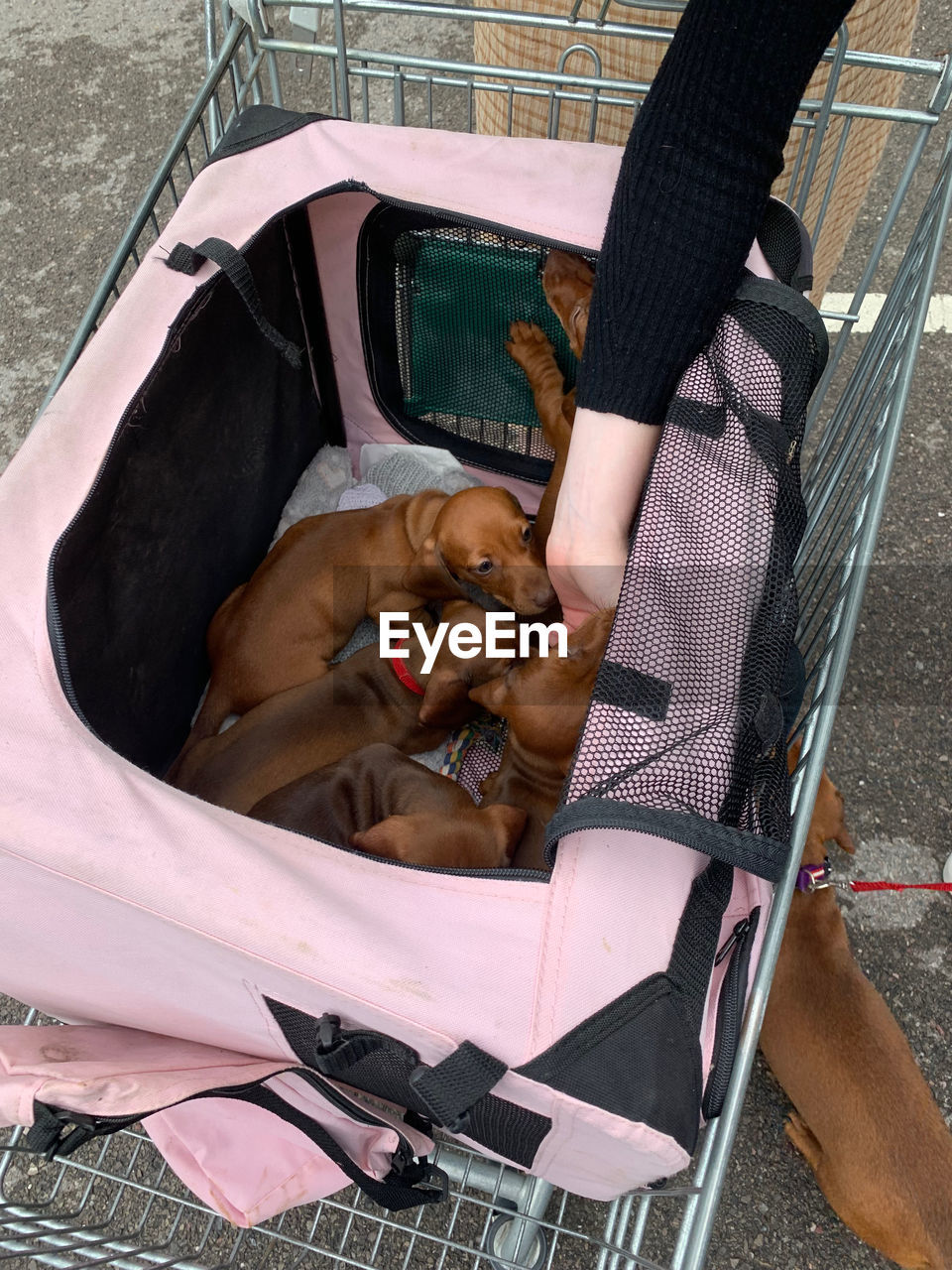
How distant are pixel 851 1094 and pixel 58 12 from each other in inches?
190

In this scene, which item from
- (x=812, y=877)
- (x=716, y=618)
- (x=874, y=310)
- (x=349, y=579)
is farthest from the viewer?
(x=874, y=310)

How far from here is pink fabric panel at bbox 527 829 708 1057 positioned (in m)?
1.08

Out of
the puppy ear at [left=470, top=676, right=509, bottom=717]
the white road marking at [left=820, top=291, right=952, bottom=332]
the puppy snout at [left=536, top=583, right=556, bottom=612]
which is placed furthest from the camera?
the white road marking at [left=820, top=291, right=952, bottom=332]

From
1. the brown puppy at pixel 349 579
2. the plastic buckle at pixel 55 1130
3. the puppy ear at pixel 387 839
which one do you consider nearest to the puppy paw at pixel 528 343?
the brown puppy at pixel 349 579

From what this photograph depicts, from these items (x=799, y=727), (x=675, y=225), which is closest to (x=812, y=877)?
(x=799, y=727)

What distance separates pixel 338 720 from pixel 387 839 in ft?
1.40

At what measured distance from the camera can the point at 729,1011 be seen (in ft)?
3.91

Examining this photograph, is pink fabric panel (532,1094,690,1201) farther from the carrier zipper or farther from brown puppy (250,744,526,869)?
brown puppy (250,744,526,869)

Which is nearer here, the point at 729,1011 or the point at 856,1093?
the point at 729,1011

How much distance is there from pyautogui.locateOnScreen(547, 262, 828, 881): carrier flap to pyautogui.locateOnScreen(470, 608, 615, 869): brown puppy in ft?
1.12

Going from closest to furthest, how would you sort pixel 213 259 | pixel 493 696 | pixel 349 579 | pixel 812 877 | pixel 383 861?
pixel 383 861 < pixel 213 259 < pixel 812 877 < pixel 493 696 < pixel 349 579

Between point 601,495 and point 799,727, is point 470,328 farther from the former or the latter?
point 799,727

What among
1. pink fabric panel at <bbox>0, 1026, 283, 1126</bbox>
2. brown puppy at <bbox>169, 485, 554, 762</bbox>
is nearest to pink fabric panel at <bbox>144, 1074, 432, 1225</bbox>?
pink fabric panel at <bbox>0, 1026, 283, 1126</bbox>

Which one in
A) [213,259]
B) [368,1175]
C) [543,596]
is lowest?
[543,596]
